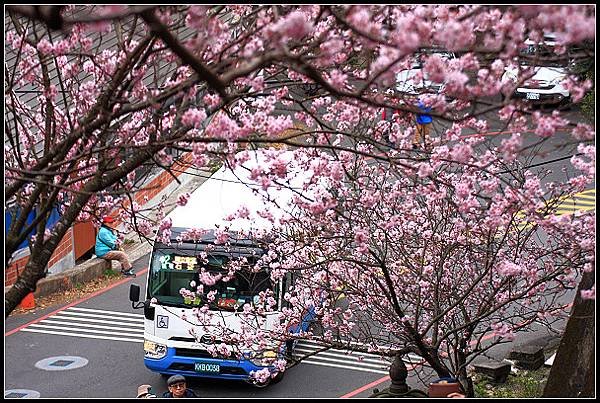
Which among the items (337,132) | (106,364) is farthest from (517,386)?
(337,132)

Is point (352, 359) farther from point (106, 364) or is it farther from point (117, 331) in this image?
point (117, 331)

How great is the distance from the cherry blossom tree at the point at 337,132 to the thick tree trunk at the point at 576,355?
1.55ft

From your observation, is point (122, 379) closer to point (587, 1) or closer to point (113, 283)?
point (113, 283)

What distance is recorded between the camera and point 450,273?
33.6 feet

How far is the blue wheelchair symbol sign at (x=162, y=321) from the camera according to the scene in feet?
41.6

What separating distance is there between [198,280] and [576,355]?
5.56 m

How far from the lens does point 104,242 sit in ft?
58.2

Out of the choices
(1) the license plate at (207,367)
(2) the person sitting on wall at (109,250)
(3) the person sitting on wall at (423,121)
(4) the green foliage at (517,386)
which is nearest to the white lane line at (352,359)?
(4) the green foliage at (517,386)

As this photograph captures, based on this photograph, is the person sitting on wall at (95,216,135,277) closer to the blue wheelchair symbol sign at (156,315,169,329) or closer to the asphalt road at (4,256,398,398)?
the asphalt road at (4,256,398,398)

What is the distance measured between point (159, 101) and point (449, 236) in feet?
15.1

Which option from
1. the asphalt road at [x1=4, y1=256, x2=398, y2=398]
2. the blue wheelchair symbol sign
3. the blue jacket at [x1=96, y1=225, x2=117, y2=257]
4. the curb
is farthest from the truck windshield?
the blue jacket at [x1=96, y1=225, x2=117, y2=257]

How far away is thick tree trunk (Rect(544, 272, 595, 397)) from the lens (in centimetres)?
835

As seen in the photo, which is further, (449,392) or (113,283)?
(113,283)

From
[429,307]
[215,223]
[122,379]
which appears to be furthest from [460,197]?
[122,379]
